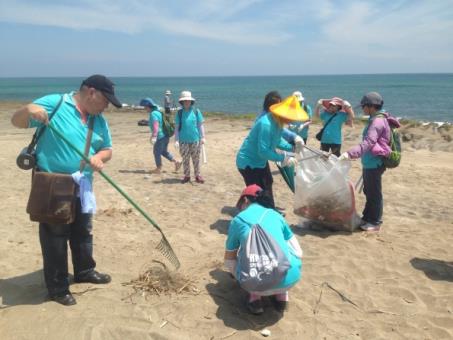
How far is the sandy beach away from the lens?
11.0 ft

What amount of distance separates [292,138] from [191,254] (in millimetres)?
2002

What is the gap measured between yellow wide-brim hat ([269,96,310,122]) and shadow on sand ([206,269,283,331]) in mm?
1805

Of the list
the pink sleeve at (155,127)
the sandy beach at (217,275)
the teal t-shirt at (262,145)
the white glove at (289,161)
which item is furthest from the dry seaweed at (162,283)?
the pink sleeve at (155,127)

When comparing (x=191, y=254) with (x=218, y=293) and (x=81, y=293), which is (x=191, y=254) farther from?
(x=81, y=293)

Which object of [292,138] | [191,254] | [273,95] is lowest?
[191,254]

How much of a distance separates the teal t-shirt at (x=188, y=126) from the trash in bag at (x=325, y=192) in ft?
9.61

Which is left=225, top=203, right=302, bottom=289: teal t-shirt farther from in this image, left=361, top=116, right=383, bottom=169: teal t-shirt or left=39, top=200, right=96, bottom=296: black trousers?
left=361, top=116, right=383, bottom=169: teal t-shirt

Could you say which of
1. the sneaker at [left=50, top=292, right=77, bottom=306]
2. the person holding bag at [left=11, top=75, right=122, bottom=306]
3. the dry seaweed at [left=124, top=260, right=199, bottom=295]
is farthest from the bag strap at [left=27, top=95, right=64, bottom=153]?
the dry seaweed at [left=124, top=260, right=199, bottom=295]

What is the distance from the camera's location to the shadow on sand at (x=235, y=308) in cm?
344

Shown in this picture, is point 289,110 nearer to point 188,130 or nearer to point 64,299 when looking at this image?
point 64,299

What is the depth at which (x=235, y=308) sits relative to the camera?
368 centimetres

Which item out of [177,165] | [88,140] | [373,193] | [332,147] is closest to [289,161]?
[373,193]

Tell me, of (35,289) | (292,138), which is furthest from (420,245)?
(35,289)

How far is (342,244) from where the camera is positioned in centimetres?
507
